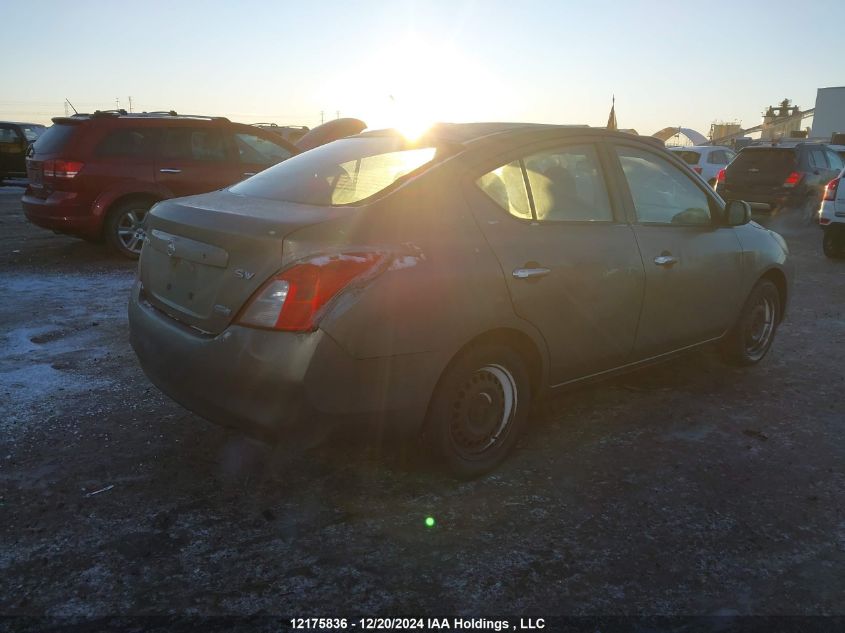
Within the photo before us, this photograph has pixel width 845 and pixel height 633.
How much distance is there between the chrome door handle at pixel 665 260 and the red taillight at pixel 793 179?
10.7m

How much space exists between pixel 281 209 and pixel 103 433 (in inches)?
64.6

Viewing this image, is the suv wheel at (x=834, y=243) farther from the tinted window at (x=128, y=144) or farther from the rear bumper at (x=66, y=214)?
the rear bumper at (x=66, y=214)

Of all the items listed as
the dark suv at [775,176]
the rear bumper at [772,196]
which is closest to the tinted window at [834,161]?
the dark suv at [775,176]

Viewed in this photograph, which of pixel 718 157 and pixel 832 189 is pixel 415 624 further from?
pixel 718 157

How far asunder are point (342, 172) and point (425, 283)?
38.5 inches

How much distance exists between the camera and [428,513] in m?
2.98

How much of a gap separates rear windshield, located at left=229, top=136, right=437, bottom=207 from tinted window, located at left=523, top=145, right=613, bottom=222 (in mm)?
558

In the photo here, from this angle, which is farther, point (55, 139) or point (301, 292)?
point (55, 139)

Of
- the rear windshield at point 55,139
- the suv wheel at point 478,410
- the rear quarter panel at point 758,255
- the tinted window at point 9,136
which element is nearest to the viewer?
the suv wheel at point 478,410

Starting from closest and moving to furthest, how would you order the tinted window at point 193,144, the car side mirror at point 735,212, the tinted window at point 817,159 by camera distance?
the car side mirror at point 735,212
the tinted window at point 193,144
the tinted window at point 817,159

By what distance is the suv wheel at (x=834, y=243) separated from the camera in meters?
10.1

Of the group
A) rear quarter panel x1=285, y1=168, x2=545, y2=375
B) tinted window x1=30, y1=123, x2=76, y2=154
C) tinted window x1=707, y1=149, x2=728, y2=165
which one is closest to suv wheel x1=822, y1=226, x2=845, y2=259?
tinted window x1=707, y1=149, x2=728, y2=165

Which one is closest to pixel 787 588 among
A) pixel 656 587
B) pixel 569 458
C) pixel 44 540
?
pixel 656 587

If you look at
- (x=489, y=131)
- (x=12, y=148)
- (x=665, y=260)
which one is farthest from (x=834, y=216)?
(x=12, y=148)
